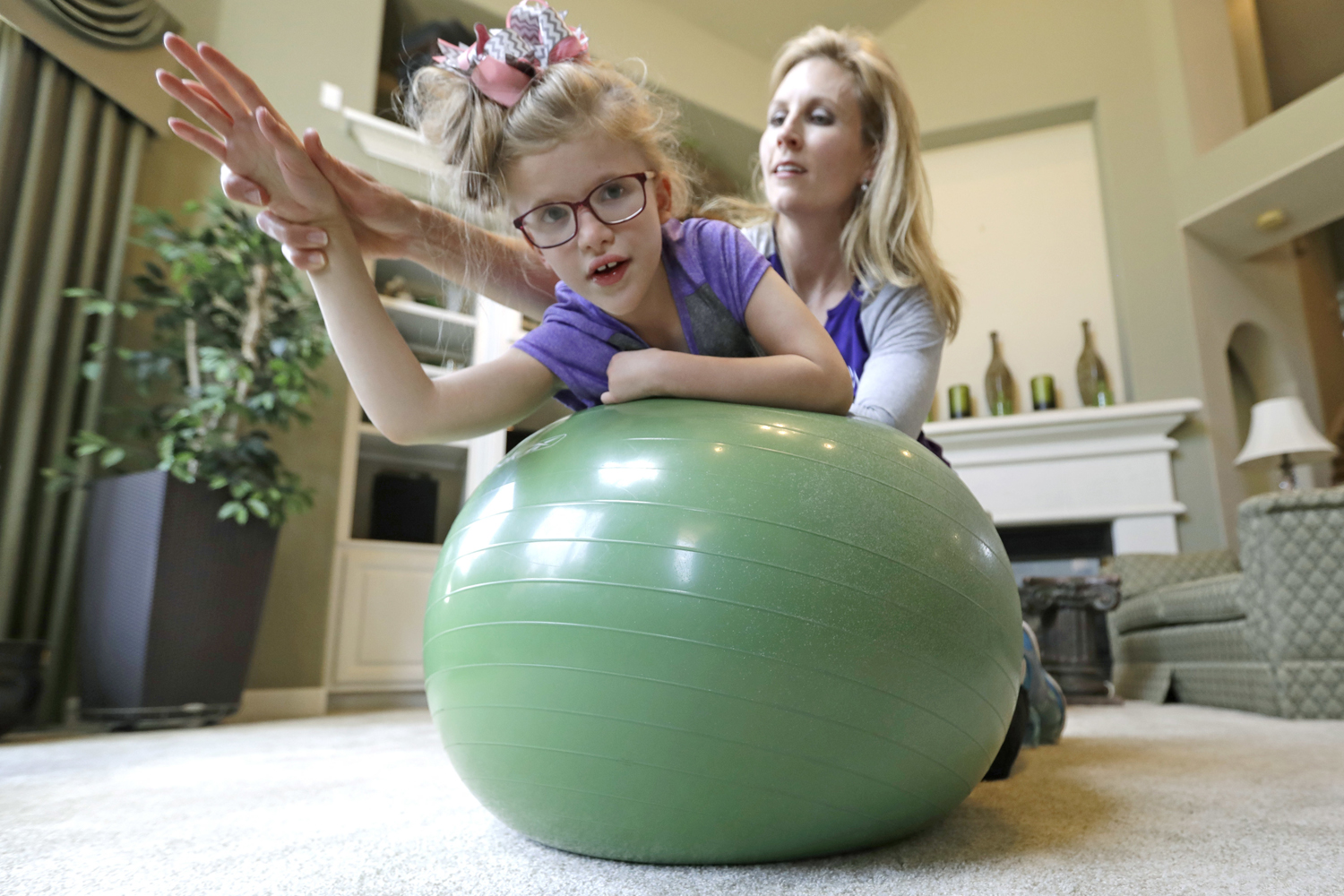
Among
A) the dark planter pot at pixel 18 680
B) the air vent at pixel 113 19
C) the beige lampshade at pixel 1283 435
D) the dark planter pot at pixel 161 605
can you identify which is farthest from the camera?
the beige lampshade at pixel 1283 435

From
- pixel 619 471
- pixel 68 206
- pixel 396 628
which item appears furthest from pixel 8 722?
pixel 619 471

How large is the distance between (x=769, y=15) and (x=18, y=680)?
484 cm

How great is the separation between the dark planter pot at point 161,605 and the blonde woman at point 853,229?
1.93 m

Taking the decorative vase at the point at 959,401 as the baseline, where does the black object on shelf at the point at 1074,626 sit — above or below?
below

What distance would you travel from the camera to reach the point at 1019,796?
1208 mm

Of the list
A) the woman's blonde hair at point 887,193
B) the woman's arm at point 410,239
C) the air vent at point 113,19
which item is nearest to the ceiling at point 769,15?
the air vent at point 113,19

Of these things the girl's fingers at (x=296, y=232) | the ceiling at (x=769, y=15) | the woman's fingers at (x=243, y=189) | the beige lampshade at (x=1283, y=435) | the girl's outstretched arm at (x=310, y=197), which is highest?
the ceiling at (x=769, y=15)

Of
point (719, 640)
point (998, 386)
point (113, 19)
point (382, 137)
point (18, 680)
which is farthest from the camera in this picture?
point (998, 386)

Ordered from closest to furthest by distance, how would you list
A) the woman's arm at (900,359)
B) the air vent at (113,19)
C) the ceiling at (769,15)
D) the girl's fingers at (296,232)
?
the girl's fingers at (296,232), the woman's arm at (900,359), the air vent at (113,19), the ceiling at (769,15)

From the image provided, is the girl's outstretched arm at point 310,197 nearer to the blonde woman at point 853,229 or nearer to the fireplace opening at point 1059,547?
the blonde woman at point 853,229

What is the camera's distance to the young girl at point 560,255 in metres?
0.83

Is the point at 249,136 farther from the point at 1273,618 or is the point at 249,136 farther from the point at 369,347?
the point at 1273,618

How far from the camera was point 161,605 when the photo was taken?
8.05ft

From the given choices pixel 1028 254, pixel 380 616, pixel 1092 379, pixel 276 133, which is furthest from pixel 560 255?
pixel 1028 254
